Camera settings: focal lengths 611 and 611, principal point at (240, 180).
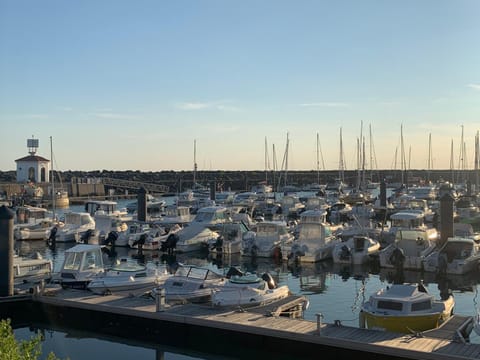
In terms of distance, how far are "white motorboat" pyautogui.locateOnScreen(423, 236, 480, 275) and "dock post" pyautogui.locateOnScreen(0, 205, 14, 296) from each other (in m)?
20.2

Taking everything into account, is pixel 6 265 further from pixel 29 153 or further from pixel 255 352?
pixel 29 153

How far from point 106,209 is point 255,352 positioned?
118 ft

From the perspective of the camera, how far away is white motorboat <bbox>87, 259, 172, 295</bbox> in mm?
22375

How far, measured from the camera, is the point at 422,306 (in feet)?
58.3

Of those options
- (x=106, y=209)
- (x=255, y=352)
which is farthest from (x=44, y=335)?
(x=106, y=209)

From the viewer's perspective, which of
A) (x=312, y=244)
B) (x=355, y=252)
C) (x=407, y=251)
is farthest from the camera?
(x=312, y=244)

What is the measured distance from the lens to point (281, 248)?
120 feet

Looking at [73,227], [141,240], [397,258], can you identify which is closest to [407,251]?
[397,258]

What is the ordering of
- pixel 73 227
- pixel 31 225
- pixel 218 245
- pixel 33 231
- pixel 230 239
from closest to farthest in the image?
pixel 218 245
pixel 230 239
pixel 73 227
pixel 33 231
pixel 31 225

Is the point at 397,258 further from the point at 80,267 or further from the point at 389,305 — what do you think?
the point at 80,267

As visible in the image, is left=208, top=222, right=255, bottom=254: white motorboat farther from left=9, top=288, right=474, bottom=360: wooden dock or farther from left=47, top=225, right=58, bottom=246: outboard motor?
left=9, top=288, right=474, bottom=360: wooden dock

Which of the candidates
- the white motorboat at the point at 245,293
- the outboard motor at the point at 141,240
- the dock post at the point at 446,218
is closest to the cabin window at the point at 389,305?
the white motorboat at the point at 245,293

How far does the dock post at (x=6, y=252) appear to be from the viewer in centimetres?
2114

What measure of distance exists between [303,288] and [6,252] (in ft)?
44.9
